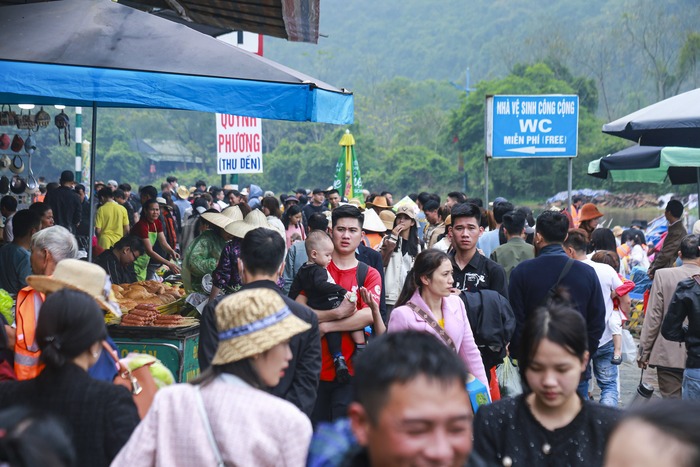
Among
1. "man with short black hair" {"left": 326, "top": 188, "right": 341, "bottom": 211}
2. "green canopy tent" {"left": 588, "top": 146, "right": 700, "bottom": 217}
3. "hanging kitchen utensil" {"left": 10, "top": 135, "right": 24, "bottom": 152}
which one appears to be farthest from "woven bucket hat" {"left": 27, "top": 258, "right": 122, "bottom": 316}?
"man with short black hair" {"left": 326, "top": 188, "right": 341, "bottom": 211}

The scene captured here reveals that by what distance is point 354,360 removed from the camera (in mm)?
4801

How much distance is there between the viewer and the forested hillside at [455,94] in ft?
206

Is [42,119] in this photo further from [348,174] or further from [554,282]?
[554,282]

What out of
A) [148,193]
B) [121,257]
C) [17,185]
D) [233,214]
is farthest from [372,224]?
[17,185]

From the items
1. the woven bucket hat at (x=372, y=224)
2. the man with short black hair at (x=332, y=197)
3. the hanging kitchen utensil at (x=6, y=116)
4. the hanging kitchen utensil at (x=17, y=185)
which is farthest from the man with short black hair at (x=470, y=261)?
the man with short black hair at (x=332, y=197)

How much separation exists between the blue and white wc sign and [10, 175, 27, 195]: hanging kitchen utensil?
283 inches

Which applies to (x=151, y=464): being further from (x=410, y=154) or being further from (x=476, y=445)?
(x=410, y=154)

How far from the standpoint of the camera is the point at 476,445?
3.29 metres

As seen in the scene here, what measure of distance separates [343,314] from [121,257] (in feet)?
16.2

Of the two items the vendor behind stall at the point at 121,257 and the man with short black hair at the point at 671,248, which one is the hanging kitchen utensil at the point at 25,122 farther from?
the man with short black hair at the point at 671,248

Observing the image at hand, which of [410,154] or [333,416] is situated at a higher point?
[410,154]

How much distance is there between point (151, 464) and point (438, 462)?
4.54 feet

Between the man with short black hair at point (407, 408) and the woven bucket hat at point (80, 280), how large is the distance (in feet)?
8.14

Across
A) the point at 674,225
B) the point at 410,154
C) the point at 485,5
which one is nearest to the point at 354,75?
the point at 485,5
